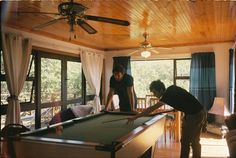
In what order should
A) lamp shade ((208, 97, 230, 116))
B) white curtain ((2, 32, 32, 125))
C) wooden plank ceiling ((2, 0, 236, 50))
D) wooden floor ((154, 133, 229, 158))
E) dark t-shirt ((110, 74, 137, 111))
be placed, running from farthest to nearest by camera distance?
lamp shade ((208, 97, 230, 116)), dark t-shirt ((110, 74, 137, 111)), wooden floor ((154, 133, 229, 158)), white curtain ((2, 32, 32, 125)), wooden plank ceiling ((2, 0, 236, 50))

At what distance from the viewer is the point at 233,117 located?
149 inches

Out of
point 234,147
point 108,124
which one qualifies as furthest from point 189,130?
point 108,124

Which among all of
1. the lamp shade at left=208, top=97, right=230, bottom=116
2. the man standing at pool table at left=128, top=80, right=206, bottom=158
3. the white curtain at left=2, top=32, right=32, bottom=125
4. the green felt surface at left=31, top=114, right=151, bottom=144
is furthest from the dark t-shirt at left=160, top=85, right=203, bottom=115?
the lamp shade at left=208, top=97, right=230, bottom=116

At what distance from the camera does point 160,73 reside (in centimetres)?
659

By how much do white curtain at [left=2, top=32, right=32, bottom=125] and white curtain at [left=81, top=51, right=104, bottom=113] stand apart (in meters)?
2.00

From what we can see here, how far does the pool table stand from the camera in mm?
1865

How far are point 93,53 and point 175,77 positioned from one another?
2.26m

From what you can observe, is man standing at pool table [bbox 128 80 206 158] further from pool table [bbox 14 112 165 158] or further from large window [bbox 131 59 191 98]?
large window [bbox 131 59 191 98]

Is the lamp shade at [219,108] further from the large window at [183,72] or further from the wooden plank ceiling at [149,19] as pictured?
the wooden plank ceiling at [149,19]

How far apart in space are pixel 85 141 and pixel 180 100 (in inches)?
54.0

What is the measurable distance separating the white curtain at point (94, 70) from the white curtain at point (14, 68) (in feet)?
6.55

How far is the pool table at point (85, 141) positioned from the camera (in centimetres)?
187

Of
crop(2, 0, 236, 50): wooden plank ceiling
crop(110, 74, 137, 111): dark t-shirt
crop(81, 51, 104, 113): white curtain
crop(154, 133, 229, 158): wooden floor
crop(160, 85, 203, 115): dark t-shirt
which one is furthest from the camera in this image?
crop(81, 51, 104, 113): white curtain

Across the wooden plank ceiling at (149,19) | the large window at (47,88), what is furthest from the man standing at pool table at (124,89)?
the large window at (47,88)
